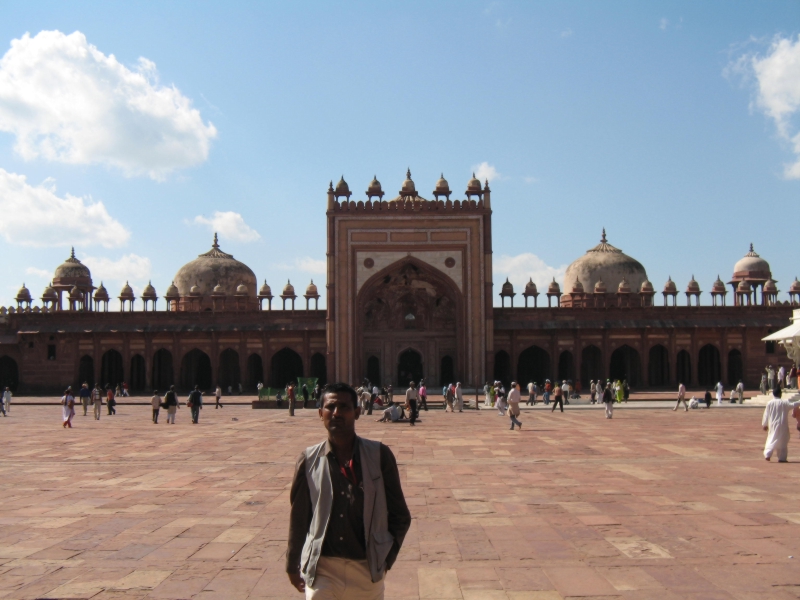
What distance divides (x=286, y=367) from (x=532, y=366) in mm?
12779

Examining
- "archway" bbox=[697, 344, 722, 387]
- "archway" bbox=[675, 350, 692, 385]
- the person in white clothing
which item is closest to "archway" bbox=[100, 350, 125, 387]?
"archway" bbox=[675, 350, 692, 385]

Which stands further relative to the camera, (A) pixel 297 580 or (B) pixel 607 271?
(B) pixel 607 271

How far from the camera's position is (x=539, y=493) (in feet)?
27.7

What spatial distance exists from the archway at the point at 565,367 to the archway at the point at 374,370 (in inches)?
359

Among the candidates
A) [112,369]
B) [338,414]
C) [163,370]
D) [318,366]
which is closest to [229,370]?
[163,370]

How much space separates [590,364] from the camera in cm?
3975

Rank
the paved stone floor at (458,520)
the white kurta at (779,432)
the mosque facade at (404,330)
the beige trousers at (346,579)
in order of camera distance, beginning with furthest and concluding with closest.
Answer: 1. the mosque facade at (404,330)
2. the white kurta at (779,432)
3. the paved stone floor at (458,520)
4. the beige trousers at (346,579)

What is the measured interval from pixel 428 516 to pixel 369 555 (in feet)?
13.3

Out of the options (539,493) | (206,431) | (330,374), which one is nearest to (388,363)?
(330,374)

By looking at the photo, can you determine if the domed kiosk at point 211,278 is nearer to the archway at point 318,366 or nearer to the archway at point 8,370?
the archway at point 318,366

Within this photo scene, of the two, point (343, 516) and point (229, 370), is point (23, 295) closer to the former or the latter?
point (229, 370)

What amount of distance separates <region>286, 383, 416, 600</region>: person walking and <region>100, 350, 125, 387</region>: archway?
1530 inches

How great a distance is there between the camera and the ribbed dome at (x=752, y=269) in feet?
145

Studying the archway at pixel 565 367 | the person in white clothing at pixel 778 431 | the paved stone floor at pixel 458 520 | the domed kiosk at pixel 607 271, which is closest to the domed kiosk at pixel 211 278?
the archway at pixel 565 367
